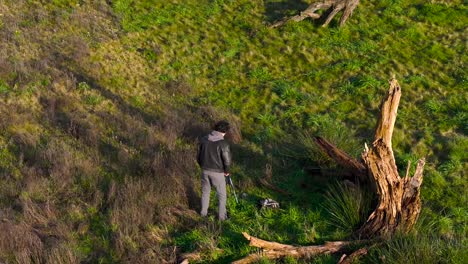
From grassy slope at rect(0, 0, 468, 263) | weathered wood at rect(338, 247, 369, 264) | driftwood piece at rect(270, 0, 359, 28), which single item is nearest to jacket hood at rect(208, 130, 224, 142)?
grassy slope at rect(0, 0, 468, 263)

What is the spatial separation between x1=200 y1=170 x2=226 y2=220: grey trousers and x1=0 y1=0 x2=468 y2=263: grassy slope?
1.07 feet

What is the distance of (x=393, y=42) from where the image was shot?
16.0m

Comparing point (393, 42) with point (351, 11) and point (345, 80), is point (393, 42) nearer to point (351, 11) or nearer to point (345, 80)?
point (351, 11)

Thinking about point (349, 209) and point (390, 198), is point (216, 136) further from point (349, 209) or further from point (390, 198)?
point (390, 198)

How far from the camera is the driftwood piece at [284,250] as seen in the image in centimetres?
733

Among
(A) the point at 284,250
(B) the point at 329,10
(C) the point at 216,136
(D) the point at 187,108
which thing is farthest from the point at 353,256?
(B) the point at 329,10

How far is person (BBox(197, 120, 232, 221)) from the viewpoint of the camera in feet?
27.4

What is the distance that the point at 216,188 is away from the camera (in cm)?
851

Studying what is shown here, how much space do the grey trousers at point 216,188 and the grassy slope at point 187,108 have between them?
1.07ft

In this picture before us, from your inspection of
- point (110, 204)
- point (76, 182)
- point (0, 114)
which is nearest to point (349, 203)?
point (110, 204)

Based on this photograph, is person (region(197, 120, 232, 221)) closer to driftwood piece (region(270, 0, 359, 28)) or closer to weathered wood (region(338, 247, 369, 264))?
weathered wood (region(338, 247, 369, 264))

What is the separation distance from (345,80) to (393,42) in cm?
313

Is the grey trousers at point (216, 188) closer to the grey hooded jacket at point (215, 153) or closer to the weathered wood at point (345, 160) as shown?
the grey hooded jacket at point (215, 153)

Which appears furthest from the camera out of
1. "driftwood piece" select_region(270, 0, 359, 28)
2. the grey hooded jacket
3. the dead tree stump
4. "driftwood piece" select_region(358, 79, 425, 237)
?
"driftwood piece" select_region(270, 0, 359, 28)
